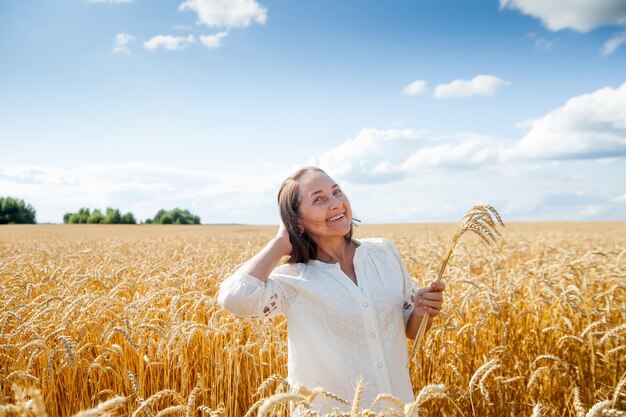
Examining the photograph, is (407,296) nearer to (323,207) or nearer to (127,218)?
(323,207)

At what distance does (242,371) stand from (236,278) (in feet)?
4.63

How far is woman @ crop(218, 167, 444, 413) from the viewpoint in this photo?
242cm

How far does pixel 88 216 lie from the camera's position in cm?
9162

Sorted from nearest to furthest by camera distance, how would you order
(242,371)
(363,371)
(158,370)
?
(363,371) → (158,370) → (242,371)

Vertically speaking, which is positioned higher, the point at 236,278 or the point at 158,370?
the point at 236,278

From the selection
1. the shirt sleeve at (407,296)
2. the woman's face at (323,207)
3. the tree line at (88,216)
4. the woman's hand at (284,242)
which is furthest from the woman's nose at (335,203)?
the tree line at (88,216)

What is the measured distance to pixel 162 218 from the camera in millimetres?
93875

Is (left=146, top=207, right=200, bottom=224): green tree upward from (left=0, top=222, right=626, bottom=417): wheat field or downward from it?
upward

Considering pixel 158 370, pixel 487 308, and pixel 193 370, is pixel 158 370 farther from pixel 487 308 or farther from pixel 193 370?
pixel 487 308

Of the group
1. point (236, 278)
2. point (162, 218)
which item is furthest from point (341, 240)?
point (162, 218)

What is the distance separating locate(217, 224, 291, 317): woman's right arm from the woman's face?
197 mm

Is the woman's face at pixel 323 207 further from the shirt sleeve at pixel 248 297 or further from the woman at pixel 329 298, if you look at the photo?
the shirt sleeve at pixel 248 297

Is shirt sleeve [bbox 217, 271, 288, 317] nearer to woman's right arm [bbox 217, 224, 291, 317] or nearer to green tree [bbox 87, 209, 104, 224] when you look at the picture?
woman's right arm [bbox 217, 224, 291, 317]

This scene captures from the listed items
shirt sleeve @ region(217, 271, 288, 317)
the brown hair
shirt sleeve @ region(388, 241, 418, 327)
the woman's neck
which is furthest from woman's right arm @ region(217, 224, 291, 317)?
shirt sleeve @ region(388, 241, 418, 327)
